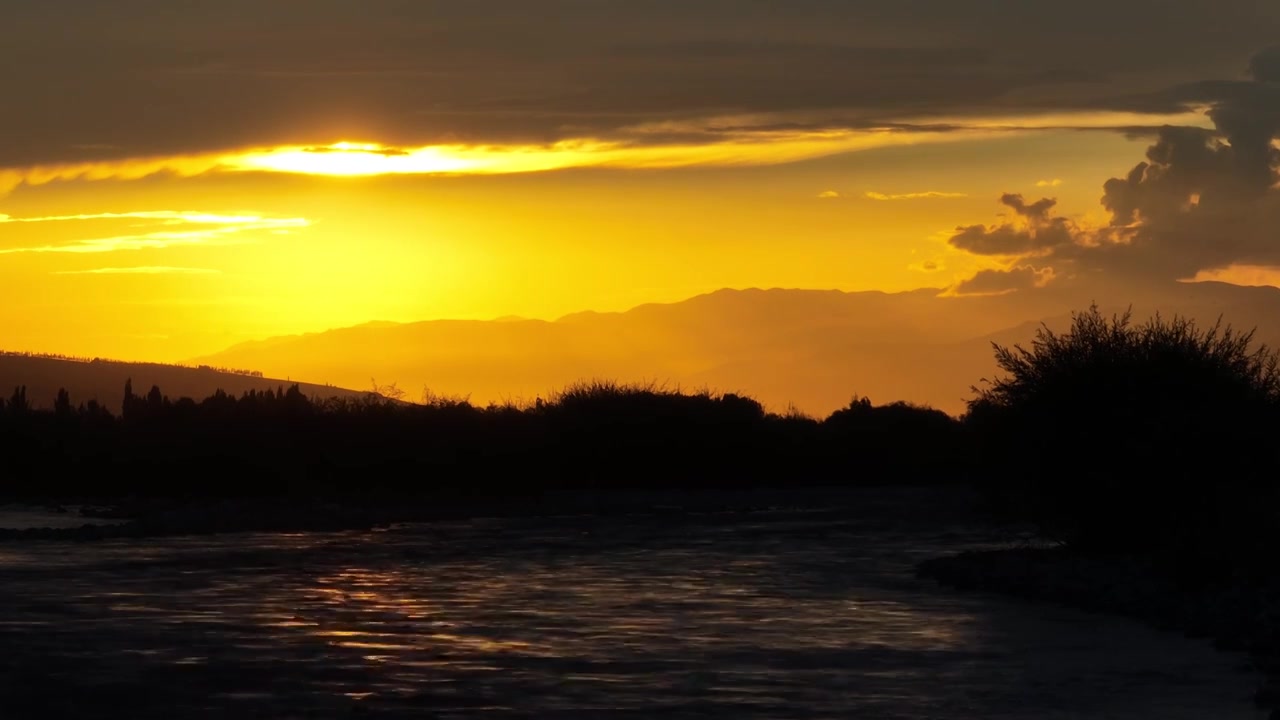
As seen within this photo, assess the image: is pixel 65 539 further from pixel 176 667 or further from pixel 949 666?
pixel 949 666

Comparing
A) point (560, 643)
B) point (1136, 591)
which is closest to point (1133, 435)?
point (1136, 591)

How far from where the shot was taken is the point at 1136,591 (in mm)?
32625

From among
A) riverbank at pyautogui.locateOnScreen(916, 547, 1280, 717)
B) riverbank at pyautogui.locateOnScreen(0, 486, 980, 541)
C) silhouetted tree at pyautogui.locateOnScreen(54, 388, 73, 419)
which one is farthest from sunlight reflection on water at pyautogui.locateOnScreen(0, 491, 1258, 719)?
silhouetted tree at pyautogui.locateOnScreen(54, 388, 73, 419)

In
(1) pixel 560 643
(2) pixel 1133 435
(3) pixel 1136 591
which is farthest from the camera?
(2) pixel 1133 435

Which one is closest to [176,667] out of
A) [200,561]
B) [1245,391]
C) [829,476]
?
[200,561]

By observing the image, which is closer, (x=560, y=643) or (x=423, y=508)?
(x=560, y=643)

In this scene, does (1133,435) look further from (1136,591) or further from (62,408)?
(62,408)

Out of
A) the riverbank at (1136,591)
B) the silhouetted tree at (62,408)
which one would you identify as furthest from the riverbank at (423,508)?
the silhouetted tree at (62,408)

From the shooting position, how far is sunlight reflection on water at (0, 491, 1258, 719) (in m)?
21.5

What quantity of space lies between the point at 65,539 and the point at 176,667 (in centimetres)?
2798

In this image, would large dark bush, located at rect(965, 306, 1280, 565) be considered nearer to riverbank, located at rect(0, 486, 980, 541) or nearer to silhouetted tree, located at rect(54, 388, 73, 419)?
riverbank, located at rect(0, 486, 980, 541)

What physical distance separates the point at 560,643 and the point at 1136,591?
11721 millimetres

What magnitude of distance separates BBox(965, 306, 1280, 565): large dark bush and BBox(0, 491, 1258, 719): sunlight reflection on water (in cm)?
414

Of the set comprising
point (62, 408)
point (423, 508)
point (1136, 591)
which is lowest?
point (1136, 591)
